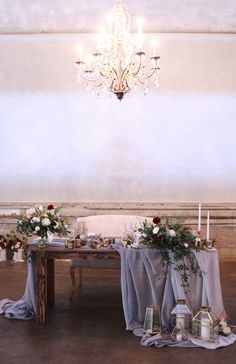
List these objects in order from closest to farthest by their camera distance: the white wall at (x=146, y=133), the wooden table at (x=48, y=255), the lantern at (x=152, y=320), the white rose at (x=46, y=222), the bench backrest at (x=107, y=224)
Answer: the lantern at (x=152, y=320) → the wooden table at (x=48, y=255) → the white rose at (x=46, y=222) → the bench backrest at (x=107, y=224) → the white wall at (x=146, y=133)

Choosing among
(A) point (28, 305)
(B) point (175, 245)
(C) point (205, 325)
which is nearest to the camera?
(C) point (205, 325)

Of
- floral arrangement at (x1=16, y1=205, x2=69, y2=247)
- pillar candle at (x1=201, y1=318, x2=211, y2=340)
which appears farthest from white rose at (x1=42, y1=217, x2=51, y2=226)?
pillar candle at (x1=201, y1=318, x2=211, y2=340)

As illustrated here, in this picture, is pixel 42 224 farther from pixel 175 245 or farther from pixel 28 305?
pixel 175 245

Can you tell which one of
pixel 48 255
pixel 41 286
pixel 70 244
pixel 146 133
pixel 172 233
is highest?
pixel 146 133

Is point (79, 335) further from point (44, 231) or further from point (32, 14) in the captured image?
point (32, 14)

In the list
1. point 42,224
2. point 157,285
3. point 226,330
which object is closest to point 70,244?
point 42,224

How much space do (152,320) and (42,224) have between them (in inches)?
56.2

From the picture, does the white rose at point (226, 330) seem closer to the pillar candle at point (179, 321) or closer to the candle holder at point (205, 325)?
the candle holder at point (205, 325)

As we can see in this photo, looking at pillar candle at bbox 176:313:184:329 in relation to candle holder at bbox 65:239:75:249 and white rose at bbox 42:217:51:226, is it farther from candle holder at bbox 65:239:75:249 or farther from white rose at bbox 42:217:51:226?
white rose at bbox 42:217:51:226

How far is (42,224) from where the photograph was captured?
15.2 feet

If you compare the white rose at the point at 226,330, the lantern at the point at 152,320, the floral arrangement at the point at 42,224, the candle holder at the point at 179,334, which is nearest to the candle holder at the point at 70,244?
the floral arrangement at the point at 42,224

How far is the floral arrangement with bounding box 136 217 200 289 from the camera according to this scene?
4301mm

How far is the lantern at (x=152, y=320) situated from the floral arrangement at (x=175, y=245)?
370 mm

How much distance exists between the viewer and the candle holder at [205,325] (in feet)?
13.4
